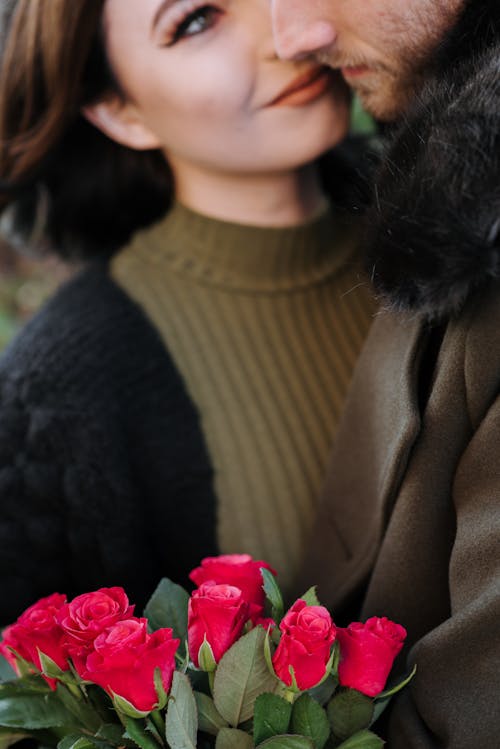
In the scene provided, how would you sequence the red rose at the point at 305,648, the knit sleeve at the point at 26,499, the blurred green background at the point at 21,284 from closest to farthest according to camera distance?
the red rose at the point at 305,648
the knit sleeve at the point at 26,499
the blurred green background at the point at 21,284

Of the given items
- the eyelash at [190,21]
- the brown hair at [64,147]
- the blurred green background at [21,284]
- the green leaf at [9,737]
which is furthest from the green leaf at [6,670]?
the blurred green background at [21,284]

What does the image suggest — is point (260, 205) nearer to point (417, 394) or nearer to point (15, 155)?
point (15, 155)

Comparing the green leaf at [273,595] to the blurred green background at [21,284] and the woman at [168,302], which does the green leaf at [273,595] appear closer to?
the woman at [168,302]

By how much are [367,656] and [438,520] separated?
186mm

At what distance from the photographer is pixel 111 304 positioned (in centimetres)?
141

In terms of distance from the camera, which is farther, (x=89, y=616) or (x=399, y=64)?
(x=399, y=64)

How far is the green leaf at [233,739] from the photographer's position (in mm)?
816

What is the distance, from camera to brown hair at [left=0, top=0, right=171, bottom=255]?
137 centimetres

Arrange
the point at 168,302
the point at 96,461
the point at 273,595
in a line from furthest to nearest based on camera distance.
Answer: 1. the point at 168,302
2. the point at 96,461
3. the point at 273,595

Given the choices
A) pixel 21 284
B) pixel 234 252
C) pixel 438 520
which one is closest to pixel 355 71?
pixel 234 252

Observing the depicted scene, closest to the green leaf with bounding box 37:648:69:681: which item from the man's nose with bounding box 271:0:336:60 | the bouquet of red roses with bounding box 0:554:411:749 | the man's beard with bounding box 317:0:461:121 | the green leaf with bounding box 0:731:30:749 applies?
the bouquet of red roses with bounding box 0:554:411:749

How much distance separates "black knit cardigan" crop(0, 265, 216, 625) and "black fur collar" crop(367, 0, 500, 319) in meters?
0.57

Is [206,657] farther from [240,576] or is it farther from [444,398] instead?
[444,398]

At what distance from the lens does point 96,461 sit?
126 centimetres
